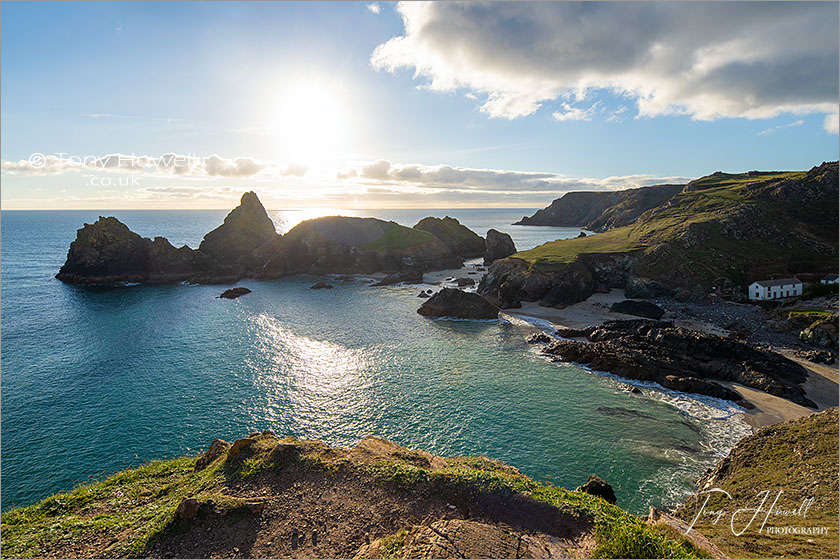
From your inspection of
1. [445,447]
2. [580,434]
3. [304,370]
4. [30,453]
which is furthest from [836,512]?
[30,453]

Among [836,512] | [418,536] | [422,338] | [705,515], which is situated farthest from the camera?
[422,338]

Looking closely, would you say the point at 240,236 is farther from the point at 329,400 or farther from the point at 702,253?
the point at 702,253

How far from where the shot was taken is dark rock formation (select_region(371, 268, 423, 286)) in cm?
9356

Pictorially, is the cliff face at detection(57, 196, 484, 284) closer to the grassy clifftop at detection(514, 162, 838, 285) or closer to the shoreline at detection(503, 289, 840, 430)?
the grassy clifftop at detection(514, 162, 838, 285)

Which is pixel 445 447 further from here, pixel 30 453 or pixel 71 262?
pixel 71 262

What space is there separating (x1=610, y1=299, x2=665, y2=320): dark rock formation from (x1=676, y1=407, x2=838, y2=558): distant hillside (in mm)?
36127

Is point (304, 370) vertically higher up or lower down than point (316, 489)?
lower down

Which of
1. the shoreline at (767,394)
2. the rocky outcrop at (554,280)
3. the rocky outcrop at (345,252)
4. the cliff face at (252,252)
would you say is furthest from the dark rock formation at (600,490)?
the rocky outcrop at (345,252)

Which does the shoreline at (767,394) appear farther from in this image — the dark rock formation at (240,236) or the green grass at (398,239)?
the dark rock formation at (240,236)

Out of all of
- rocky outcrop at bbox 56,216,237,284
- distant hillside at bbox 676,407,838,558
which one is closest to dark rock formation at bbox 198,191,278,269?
rocky outcrop at bbox 56,216,237,284

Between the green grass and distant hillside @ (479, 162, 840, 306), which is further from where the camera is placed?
the green grass

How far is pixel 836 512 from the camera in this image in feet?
51.8

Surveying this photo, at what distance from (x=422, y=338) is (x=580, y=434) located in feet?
89.4

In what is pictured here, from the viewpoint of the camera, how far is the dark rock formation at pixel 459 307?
2504 inches
